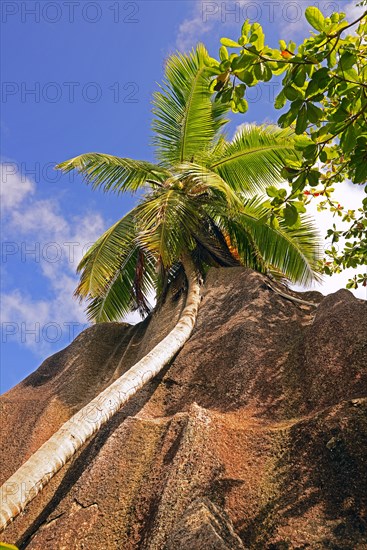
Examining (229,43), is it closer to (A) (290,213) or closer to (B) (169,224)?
(A) (290,213)

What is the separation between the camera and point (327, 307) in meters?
6.80

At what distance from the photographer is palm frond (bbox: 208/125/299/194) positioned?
9992mm

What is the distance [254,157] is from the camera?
10.1 metres

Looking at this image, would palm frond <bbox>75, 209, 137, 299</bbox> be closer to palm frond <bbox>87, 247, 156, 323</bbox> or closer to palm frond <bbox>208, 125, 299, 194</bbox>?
palm frond <bbox>87, 247, 156, 323</bbox>

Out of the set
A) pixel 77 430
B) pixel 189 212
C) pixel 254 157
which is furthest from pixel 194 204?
pixel 77 430

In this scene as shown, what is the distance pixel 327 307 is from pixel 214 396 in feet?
6.66

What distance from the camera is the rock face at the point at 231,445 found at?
4.02m

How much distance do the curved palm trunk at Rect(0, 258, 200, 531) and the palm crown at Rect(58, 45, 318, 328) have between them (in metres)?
2.32

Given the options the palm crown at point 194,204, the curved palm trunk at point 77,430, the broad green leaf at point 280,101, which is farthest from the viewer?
the palm crown at point 194,204

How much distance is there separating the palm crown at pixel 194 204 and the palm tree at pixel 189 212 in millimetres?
21

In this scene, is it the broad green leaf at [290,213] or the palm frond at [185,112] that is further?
the palm frond at [185,112]

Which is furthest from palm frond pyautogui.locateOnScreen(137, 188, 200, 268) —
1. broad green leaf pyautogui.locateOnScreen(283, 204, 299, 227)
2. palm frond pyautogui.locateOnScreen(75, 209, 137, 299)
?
broad green leaf pyautogui.locateOnScreen(283, 204, 299, 227)

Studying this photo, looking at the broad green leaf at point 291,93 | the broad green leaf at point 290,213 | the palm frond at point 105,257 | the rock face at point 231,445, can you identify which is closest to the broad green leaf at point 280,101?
the broad green leaf at point 291,93

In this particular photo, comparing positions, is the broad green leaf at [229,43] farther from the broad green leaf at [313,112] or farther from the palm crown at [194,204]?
the palm crown at [194,204]
